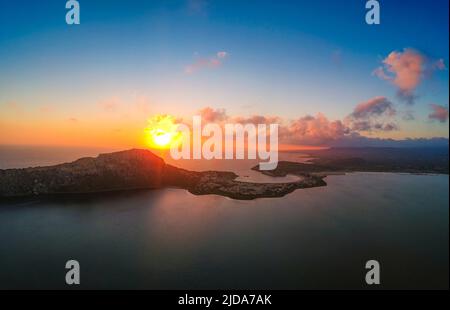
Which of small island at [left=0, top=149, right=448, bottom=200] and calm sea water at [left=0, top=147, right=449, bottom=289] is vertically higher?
small island at [left=0, top=149, right=448, bottom=200]

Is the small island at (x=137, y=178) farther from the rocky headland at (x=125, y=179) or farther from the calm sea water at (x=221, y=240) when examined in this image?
the calm sea water at (x=221, y=240)

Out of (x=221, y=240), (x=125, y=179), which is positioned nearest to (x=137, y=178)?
Answer: (x=125, y=179)

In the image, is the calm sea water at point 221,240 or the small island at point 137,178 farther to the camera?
the small island at point 137,178

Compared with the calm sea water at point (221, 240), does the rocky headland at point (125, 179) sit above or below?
above

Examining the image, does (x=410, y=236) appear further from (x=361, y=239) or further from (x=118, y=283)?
(x=118, y=283)

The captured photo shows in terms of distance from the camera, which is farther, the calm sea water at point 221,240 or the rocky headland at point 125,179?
the rocky headland at point 125,179

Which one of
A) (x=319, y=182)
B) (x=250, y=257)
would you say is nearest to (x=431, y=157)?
(x=319, y=182)

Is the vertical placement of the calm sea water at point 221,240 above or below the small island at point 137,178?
below

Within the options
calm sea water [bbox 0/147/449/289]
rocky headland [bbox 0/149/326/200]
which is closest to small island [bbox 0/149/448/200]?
rocky headland [bbox 0/149/326/200]

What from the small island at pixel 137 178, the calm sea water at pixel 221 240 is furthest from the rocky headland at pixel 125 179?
the calm sea water at pixel 221 240

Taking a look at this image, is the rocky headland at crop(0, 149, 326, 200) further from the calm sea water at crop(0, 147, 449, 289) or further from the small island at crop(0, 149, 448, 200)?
the calm sea water at crop(0, 147, 449, 289)
